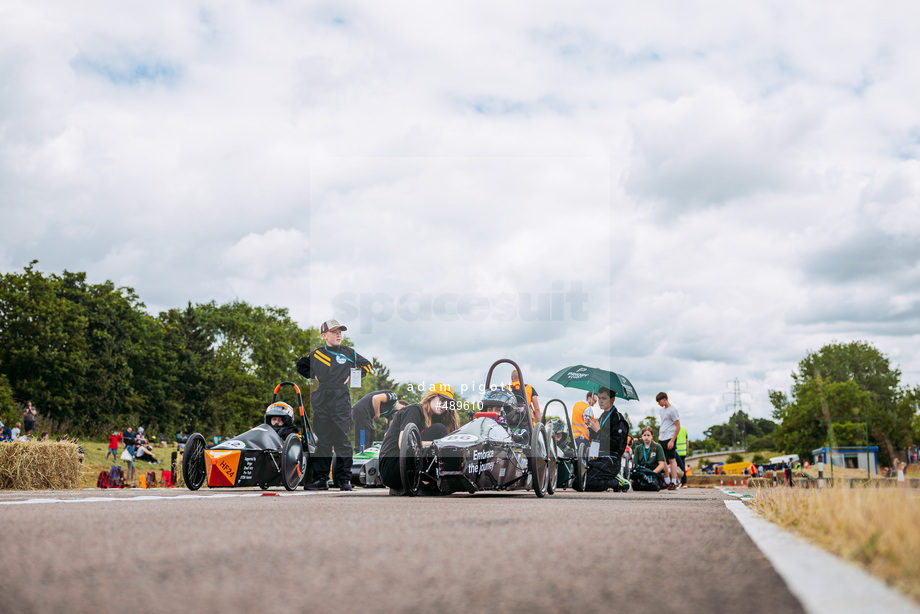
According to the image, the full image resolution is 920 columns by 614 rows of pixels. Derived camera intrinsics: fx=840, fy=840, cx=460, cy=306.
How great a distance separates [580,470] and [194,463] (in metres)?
5.86

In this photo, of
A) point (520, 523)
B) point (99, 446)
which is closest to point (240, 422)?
point (99, 446)

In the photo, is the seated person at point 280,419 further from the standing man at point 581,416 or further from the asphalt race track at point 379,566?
the asphalt race track at point 379,566

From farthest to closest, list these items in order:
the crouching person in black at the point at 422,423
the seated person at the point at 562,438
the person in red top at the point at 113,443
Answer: the person in red top at the point at 113,443 < the seated person at the point at 562,438 < the crouching person in black at the point at 422,423

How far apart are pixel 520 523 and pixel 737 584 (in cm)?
240

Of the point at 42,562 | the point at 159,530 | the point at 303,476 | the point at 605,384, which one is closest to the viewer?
the point at 42,562

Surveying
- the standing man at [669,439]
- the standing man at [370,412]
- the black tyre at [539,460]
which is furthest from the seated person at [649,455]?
the black tyre at [539,460]

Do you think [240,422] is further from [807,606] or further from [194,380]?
[807,606]

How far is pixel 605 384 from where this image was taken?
17531 mm

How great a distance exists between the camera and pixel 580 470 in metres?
13.0

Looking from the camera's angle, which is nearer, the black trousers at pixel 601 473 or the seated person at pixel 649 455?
the black trousers at pixel 601 473

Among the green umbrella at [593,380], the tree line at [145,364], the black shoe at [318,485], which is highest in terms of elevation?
the tree line at [145,364]

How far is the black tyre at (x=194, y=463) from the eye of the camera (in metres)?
12.1

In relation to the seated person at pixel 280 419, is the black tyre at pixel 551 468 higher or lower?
lower

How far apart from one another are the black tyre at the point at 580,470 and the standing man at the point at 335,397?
349cm
